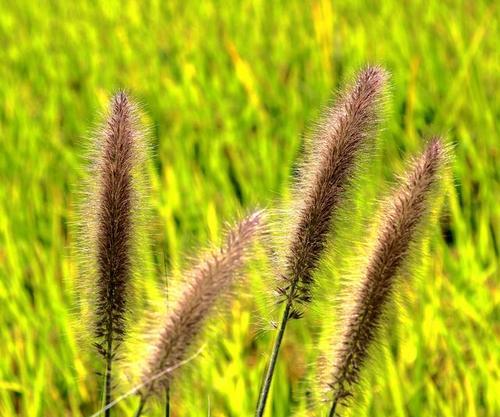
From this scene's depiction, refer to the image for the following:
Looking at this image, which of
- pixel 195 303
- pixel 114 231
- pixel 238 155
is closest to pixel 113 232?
pixel 114 231

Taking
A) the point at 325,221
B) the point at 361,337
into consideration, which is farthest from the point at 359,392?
the point at 325,221

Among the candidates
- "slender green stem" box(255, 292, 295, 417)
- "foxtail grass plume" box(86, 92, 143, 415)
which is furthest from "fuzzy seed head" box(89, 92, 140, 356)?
"slender green stem" box(255, 292, 295, 417)

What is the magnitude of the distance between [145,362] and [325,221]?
0.21m

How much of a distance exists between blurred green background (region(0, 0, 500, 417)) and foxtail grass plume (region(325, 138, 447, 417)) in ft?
0.10

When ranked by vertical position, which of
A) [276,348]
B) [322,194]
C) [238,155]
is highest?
[238,155]

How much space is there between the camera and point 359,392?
0.98 meters

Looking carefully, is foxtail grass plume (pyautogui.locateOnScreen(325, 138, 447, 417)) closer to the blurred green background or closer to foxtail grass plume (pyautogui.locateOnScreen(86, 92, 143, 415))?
the blurred green background

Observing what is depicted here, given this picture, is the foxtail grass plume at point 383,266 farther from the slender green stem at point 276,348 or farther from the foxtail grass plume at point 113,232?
the foxtail grass plume at point 113,232

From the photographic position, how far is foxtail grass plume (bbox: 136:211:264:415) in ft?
2.76

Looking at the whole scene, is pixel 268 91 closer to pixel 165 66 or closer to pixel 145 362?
pixel 165 66

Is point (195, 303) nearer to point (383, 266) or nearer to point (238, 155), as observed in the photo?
point (383, 266)

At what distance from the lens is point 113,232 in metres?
0.94

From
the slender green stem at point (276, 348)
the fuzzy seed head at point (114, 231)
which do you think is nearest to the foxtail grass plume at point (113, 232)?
the fuzzy seed head at point (114, 231)

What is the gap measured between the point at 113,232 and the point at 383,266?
26cm
